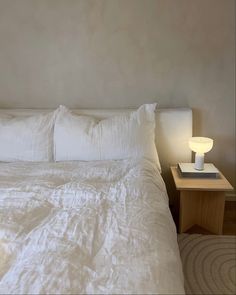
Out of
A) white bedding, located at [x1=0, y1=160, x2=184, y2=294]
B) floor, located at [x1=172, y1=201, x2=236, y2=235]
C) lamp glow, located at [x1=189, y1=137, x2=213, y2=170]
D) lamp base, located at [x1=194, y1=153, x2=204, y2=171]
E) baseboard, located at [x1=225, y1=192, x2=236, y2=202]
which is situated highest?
lamp glow, located at [x1=189, y1=137, x2=213, y2=170]

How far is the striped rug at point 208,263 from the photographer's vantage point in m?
1.69

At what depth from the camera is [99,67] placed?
251cm

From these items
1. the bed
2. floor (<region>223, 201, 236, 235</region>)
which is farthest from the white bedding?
floor (<region>223, 201, 236, 235</region>)

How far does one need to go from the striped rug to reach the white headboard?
2.21 ft

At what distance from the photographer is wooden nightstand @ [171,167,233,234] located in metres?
2.14

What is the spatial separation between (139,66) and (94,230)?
166 cm

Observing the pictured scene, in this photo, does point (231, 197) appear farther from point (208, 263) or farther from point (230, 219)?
point (208, 263)

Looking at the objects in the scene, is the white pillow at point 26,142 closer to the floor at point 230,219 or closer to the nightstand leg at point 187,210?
the nightstand leg at point 187,210

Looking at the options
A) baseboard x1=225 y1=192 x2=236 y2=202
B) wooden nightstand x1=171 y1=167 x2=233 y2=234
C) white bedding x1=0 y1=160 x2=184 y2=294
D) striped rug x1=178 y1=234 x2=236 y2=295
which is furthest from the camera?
baseboard x1=225 y1=192 x2=236 y2=202

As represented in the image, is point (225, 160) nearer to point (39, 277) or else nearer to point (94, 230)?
point (94, 230)

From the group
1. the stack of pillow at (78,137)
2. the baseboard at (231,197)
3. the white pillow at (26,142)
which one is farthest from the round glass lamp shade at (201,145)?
the white pillow at (26,142)

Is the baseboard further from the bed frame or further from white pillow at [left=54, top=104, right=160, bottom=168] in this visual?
white pillow at [left=54, top=104, right=160, bottom=168]

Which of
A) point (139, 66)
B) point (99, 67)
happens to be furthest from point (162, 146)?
point (99, 67)

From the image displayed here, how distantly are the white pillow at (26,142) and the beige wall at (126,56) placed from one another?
1.41ft
